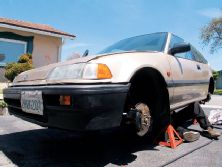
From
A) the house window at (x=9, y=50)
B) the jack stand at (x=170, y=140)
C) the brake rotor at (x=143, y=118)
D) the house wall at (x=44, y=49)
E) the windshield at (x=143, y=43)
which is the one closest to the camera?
the brake rotor at (x=143, y=118)

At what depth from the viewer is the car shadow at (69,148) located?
264cm

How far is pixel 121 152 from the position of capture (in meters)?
2.97

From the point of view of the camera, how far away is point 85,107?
203 centimetres

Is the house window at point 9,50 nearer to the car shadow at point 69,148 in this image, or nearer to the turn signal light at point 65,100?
the car shadow at point 69,148

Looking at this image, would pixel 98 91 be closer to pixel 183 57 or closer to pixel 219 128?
pixel 183 57

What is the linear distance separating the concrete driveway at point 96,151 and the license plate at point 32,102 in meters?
0.55

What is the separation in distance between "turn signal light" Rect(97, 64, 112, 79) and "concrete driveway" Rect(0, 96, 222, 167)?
0.90m

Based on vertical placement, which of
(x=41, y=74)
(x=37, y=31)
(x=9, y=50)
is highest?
(x=37, y=31)

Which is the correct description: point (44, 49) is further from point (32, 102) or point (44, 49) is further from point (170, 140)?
point (32, 102)

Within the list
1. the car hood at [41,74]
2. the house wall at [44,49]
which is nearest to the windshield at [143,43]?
the car hood at [41,74]

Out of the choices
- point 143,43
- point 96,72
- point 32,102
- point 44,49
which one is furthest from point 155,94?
point 44,49

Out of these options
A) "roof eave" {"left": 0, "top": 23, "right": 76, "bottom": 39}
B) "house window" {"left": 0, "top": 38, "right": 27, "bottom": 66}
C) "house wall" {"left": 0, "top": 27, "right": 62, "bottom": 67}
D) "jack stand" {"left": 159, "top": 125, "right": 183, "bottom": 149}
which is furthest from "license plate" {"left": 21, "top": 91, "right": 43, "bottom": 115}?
"house wall" {"left": 0, "top": 27, "right": 62, "bottom": 67}

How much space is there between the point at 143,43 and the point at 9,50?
27.9ft

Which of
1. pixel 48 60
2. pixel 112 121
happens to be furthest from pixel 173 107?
pixel 48 60
